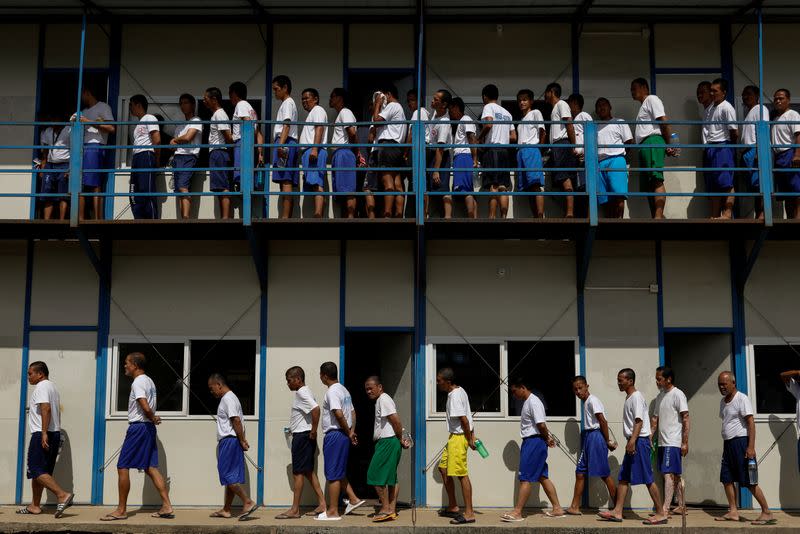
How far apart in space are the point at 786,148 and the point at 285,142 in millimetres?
6766

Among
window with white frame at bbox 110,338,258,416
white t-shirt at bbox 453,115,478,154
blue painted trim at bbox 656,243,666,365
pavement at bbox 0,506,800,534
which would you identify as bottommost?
pavement at bbox 0,506,800,534

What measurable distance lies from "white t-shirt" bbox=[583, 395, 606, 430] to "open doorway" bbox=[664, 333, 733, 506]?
2.10 metres

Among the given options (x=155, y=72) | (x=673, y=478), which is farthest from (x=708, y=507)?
(x=155, y=72)

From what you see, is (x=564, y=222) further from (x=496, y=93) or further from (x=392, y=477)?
(x=392, y=477)

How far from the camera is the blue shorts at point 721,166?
12953 mm

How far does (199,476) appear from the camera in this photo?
12914mm

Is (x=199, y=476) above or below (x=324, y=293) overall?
below

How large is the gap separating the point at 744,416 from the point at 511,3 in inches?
248

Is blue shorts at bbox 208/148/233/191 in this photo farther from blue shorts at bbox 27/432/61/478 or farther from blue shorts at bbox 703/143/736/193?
blue shorts at bbox 703/143/736/193

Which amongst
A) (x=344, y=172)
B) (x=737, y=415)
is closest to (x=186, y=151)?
(x=344, y=172)

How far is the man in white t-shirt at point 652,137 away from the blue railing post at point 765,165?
1226mm

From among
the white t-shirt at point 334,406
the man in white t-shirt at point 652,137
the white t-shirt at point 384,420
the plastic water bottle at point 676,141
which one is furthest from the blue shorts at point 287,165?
the plastic water bottle at point 676,141

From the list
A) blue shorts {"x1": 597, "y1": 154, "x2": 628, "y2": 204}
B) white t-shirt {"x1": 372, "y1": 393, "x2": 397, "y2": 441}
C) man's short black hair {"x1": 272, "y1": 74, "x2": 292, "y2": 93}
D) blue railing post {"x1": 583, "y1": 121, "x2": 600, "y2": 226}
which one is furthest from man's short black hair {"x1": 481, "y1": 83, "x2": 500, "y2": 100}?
white t-shirt {"x1": 372, "y1": 393, "x2": 397, "y2": 441}

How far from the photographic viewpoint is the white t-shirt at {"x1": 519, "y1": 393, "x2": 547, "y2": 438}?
1220 centimetres
